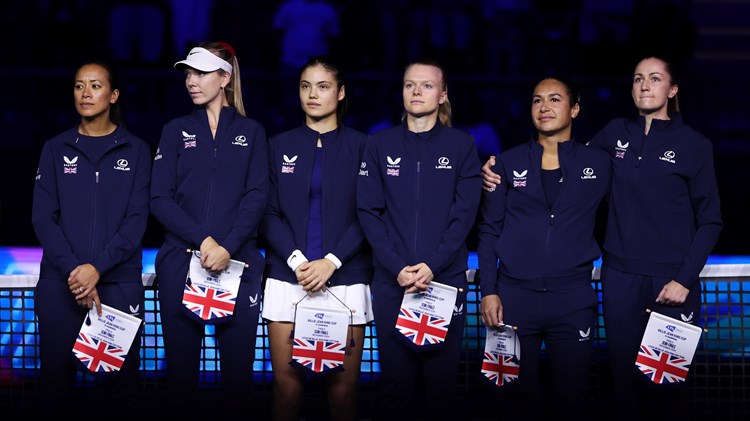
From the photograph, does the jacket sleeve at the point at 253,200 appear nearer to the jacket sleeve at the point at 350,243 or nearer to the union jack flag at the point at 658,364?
the jacket sleeve at the point at 350,243

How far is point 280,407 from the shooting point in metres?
4.88

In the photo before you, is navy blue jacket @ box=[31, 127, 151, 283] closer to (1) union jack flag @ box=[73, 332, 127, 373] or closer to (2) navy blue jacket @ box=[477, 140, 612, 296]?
(1) union jack flag @ box=[73, 332, 127, 373]

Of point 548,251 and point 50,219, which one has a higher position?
point 50,219

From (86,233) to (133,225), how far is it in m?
0.21

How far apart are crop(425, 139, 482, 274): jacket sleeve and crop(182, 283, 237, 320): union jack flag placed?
922 mm

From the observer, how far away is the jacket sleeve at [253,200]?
15.6 ft

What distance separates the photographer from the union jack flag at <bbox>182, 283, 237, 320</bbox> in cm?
472

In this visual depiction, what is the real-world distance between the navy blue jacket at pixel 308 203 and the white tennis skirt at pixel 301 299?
0.04 m

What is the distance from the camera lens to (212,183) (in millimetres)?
4871

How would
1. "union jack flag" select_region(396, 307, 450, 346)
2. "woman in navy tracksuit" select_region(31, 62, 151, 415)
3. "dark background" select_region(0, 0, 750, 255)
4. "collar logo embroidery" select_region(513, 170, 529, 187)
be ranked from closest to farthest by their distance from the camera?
"union jack flag" select_region(396, 307, 450, 346) < "woman in navy tracksuit" select_region(31, 62, 151, 415) < "collar logo embroidery" select_region(513, 170, 529, 187) < "dark background" select_region(0, 0, 750, 255)

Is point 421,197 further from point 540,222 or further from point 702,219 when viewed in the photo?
point 702,219

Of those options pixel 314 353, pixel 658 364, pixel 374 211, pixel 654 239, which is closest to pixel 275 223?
pixel 374 211

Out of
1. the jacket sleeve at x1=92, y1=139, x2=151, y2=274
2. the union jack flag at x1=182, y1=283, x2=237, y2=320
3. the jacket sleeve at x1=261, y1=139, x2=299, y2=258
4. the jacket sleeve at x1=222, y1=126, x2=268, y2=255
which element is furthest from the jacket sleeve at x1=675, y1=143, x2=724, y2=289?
the jacket sleeve at x1=92, y1=139, x2=151, y2=274

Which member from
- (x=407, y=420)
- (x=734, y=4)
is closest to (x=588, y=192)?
(x=407, y=420)
